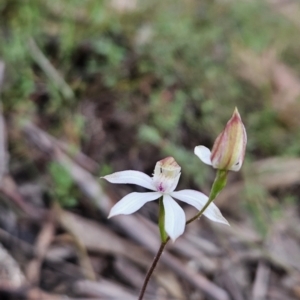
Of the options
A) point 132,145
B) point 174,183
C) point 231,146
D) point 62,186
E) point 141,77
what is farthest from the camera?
point 141,77

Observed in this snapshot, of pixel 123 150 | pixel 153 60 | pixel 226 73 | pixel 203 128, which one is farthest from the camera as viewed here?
pixel 226 73

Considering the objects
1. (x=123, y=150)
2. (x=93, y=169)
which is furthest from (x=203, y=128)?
(x=93, y=169)

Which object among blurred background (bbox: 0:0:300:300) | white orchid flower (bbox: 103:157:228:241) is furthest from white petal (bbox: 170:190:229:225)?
blurred background (bbox: 0:0:300:300)

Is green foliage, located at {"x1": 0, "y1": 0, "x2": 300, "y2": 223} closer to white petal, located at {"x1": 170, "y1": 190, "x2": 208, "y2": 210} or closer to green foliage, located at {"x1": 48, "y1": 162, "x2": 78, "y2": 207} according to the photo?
green foliage, located at {"x1": 48, "y1": 162, "x2": 78, "y2": 207}

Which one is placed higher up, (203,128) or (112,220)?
(203,128)

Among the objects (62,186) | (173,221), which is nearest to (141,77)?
(62,186)

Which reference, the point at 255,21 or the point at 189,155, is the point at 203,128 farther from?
the point at 255,21

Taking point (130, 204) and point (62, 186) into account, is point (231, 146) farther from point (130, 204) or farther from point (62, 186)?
point (62, 186)
